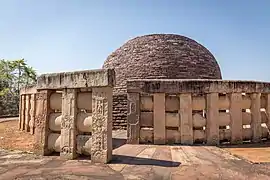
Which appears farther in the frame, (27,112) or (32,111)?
(27,112)

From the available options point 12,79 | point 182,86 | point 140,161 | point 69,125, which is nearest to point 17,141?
point 69,125

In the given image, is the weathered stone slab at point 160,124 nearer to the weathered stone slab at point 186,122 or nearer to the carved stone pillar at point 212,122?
the weathered stone slab at point 186,122

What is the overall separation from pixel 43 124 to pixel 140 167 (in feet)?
7.24

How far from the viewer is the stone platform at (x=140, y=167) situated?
3012 mm

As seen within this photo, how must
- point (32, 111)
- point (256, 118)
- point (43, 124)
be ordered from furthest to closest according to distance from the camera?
point (32, 111), point (256, 118), point (43, 124)

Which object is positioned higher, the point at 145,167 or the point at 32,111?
the point at 32,111

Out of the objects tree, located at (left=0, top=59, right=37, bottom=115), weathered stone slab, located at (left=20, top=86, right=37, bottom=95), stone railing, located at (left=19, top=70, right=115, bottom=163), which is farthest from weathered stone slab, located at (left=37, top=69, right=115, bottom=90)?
tree, located at (left=0, top=59, right=37, bottom=115)

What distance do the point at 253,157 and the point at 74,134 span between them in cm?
327

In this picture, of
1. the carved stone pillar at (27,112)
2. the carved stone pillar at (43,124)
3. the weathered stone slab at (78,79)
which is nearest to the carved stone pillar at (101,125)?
the weathered stone slab at (78,79)

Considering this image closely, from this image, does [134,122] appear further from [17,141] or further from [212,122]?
[17,141]

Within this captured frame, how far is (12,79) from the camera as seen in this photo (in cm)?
2947

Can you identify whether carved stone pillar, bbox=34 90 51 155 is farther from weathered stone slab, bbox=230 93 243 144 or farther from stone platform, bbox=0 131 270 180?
weathered stone slab, bbox=230 93 243 144

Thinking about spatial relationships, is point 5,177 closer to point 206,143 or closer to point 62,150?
point 62,150

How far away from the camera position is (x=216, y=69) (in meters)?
15.2
